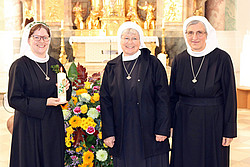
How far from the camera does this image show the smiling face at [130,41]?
9.53ft

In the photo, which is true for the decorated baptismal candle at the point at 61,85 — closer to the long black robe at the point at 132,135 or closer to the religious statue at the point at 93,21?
the long black robe at the point at 132,135

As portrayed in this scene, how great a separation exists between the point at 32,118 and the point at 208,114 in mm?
1563

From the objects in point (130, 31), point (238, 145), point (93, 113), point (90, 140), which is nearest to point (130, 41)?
point (130, 31)

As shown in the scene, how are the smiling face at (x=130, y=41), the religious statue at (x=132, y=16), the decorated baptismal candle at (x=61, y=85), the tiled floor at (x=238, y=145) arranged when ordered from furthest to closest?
the religious statue at (x=132, y=16) < the tiled floor at (x=238, y=145) < the smiling face at (x=130, y=41) < the decorated baptismal candle at (x=61, y=85)

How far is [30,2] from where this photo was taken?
12984 millimetres

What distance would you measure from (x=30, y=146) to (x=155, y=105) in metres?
1.14

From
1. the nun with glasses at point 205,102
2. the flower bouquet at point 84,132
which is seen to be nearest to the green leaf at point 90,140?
the flower bouquet at point 84,132

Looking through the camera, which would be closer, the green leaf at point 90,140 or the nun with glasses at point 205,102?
the nun with glasses at point 205,102

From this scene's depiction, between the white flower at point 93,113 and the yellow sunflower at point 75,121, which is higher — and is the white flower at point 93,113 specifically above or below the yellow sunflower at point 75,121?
above

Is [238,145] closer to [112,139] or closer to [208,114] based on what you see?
[208,114]

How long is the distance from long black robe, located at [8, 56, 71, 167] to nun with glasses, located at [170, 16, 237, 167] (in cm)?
119

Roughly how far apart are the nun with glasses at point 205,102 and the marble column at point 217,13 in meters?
9.47

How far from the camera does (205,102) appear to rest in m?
3.03

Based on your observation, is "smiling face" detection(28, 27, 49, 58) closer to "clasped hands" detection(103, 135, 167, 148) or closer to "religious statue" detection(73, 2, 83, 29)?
"clasped hands" detection(103, 135, 167, 148)
